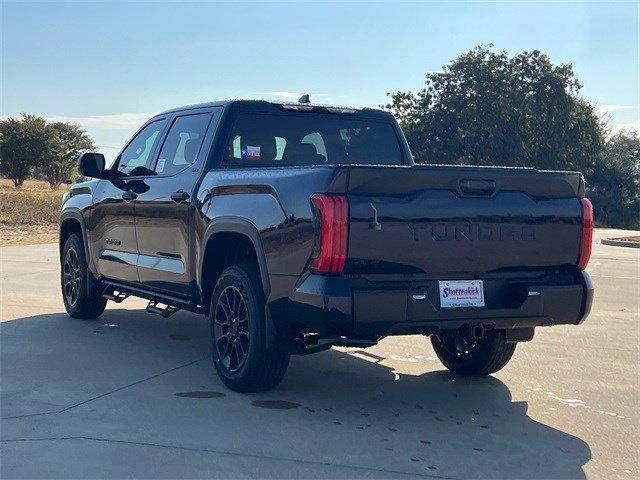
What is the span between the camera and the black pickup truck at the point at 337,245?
5.14 metres

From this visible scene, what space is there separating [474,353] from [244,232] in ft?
6.94

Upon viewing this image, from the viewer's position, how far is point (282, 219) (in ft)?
17.9

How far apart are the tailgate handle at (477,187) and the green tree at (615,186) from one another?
5222cm

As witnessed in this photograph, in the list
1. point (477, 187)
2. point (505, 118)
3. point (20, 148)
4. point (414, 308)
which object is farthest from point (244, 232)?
point (20, 148)

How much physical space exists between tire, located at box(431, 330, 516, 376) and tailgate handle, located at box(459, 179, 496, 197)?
128 cm

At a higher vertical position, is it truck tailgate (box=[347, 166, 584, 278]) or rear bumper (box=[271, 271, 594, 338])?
truck tailgate (box=[347, 166, 584, 278])

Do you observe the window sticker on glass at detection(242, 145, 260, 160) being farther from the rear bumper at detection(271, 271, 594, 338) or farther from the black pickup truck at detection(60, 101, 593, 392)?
the rear bumper at detection(271, 271, 594, 338)

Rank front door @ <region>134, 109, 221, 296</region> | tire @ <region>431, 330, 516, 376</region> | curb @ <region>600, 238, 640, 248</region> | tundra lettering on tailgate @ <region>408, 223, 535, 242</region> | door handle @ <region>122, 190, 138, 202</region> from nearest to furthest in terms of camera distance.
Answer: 1. tundra lettering on tailgate @ <region>408, 223, 535, 242</region>
2. tire @ <region>431, 330, 516, 376</region>
3. front door @ <region>134, 109, 221, 296</region>
4. door handle @ <region>122, 190, 138, 202</region>
5. curb @ <region>600, 238, 640, 248</region>

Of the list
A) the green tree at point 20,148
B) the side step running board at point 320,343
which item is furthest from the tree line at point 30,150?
the side step running board at point 320,343

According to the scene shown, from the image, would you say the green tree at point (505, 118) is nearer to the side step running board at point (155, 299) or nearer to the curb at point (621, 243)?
the curb at point (621, 243)

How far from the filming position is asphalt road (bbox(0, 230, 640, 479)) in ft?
15.0

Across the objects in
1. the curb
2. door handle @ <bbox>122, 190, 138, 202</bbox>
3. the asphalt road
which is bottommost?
the curb

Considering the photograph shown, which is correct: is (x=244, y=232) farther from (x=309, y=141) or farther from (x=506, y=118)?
(x=506, y=118)

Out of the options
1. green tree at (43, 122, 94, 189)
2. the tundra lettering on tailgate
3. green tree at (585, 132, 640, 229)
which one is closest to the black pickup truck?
the tundra lettering on tailgate
